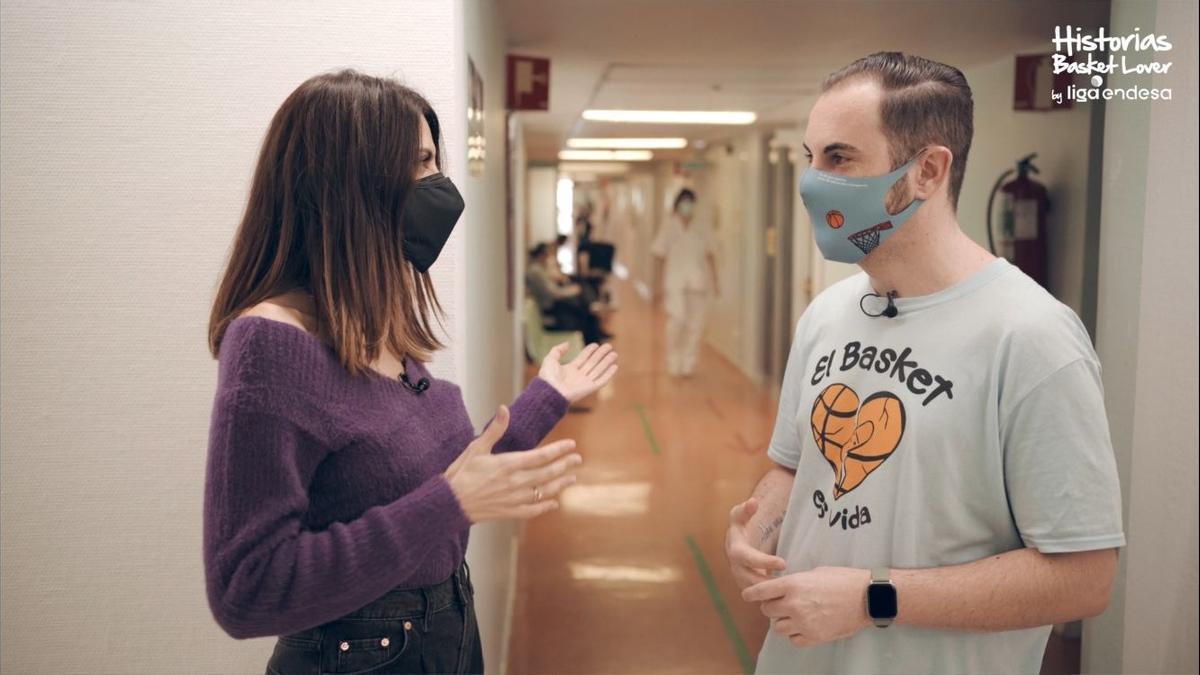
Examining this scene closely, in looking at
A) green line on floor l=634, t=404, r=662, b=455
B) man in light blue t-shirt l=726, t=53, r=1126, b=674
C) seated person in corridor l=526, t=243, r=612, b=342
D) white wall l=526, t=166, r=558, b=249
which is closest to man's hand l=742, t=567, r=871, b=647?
man in light blue t-shirt l=726, t=53, r=1126, b=674

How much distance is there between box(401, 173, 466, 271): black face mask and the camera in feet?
4.59

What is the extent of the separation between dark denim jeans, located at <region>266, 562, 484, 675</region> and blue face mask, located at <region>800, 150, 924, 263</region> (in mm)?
811

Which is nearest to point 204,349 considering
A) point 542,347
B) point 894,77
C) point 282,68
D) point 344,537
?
point 282,68

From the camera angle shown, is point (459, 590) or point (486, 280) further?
point (486, 280)

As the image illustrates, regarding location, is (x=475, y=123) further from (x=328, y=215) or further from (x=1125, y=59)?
(x=1125, y=59)

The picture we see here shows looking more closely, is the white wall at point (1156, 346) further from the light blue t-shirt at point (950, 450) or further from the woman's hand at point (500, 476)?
the woman's hand at point (500, 476)

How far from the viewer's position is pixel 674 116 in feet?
28.1

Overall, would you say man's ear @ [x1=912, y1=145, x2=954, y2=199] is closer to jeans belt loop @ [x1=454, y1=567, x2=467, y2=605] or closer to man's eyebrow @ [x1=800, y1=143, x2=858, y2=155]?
man's eyebrow @ [x1=800, y1=143, x2=858, y2=155]

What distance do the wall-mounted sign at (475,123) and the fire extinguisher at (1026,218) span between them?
2.65 metres

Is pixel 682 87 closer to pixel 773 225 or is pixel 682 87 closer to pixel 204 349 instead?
pixel 773 225

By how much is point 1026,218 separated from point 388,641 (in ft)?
12.4

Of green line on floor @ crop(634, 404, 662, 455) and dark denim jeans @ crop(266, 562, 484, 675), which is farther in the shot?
green line on floor @ crop(634, 404, 662, 455)

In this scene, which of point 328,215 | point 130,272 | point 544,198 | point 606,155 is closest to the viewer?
point 328,215

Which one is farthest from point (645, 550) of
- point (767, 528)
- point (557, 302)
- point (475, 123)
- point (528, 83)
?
point (557, 302)
